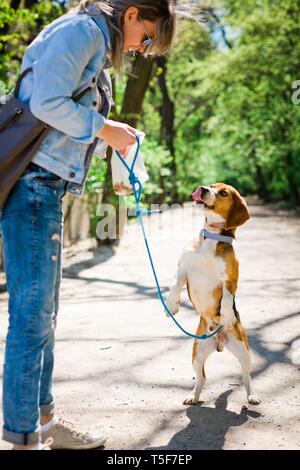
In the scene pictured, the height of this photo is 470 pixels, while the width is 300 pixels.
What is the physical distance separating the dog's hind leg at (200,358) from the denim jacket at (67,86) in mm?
1478

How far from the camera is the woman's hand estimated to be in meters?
2.53

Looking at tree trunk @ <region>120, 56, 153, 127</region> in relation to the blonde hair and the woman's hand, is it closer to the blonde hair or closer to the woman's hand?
the blonde hair

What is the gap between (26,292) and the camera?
2383mm

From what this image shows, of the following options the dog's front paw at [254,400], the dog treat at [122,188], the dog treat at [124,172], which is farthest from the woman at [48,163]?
the dog's front paw at [254,400]

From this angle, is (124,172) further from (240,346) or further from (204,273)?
(240,346)

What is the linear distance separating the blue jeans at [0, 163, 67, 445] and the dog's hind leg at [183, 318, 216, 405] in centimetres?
136

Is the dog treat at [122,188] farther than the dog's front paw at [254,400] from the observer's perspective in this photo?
No

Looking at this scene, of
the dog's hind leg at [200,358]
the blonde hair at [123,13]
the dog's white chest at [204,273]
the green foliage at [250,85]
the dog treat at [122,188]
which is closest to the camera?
the blonde hair at [123,13]

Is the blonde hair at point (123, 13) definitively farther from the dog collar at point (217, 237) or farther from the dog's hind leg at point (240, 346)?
the dog's hind leg at point (240, 346)

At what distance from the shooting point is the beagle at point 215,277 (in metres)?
3.46

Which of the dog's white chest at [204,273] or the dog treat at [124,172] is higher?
the dog treat at [124,172]

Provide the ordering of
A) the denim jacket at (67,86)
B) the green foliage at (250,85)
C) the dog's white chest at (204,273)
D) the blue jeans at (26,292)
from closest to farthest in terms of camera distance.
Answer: the denim jacket at (67,86) < the blue jeans at (26,292) < the dog's white chest at (204,273) < the green foliage at (250,85)

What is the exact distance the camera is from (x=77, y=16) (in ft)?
7.84

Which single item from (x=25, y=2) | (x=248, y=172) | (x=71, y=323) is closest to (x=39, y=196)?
(x=71, y=323)
